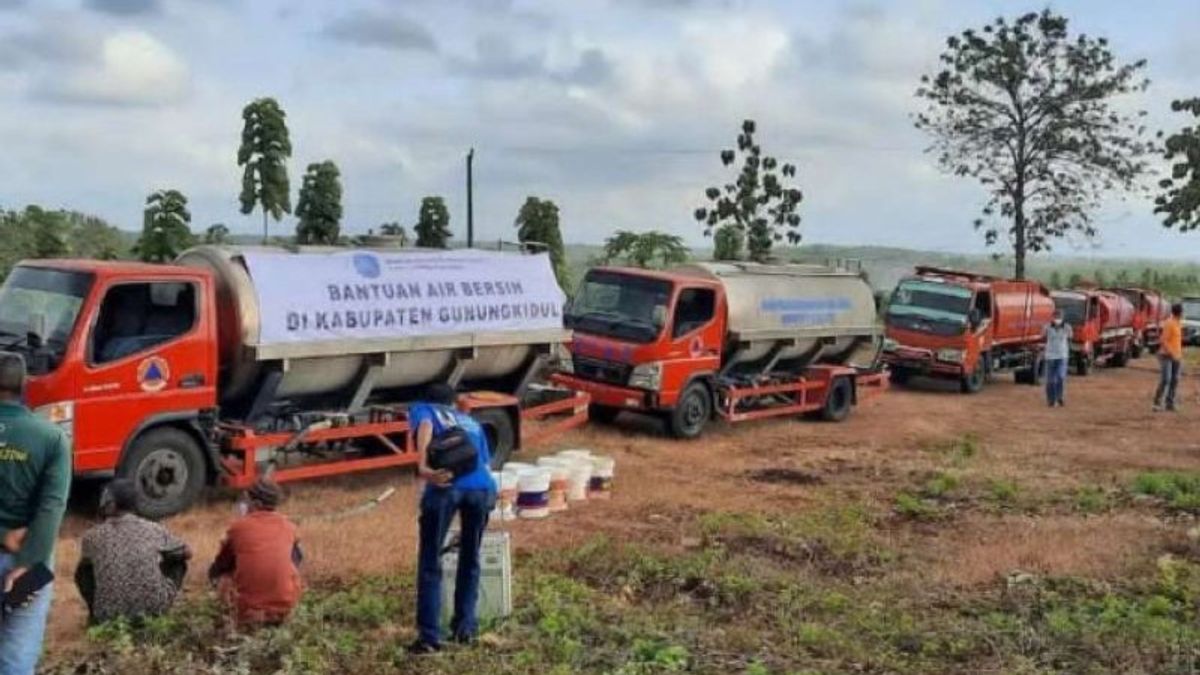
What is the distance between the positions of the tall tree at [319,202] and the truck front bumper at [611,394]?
8.78 meters

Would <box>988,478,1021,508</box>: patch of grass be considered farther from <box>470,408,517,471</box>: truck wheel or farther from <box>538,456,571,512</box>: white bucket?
<box>470,408,517,471</box>: truck wheel

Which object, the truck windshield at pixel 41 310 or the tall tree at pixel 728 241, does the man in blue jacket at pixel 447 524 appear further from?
the tall tree at pixel 728 241

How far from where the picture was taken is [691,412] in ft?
57.6

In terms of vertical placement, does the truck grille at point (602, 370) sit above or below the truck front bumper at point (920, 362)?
above

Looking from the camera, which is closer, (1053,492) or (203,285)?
(203,285)

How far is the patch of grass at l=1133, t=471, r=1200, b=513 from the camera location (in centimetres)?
1303

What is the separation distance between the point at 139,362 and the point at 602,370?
7.58 meters

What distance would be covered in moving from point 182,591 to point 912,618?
473 centimetres

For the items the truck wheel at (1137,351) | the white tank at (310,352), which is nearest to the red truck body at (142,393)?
the white tank at (310,352)

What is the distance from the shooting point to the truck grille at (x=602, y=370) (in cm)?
1695

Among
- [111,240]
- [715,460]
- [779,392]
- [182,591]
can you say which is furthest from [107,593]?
[111,240]

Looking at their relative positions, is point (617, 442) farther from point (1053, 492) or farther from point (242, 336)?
point (242, 336)

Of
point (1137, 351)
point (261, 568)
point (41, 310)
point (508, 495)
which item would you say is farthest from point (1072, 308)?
point (261, 568)

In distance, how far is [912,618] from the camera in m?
8.38
